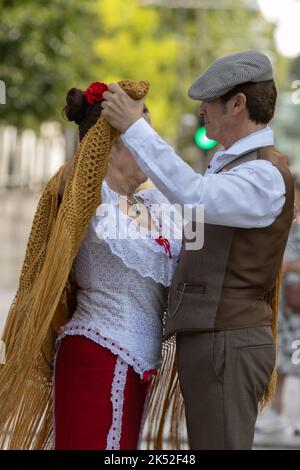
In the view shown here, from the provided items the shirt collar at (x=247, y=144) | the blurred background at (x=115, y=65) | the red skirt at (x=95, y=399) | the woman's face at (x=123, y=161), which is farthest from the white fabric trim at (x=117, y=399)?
the blurred background at (x=115, y=65)

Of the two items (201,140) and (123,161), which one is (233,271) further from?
(201,140)

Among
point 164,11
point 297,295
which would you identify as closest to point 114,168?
point 297,295

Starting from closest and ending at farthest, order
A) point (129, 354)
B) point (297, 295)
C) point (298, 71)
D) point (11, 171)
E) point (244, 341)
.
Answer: point (244, 341)
point (129, 354)
point (297, 295)
point (298, 71)
point (11, 171)

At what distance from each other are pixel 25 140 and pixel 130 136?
110 feet

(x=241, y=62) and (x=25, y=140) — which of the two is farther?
(x=25, y=140)

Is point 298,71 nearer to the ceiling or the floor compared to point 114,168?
nearer to the ceiling

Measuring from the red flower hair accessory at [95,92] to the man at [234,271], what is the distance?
14 cm

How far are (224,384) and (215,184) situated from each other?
0.67 meters

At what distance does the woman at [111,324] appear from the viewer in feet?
11.0

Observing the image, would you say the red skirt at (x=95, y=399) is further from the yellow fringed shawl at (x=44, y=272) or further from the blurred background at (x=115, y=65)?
the blurred background at (x=115, y=65)

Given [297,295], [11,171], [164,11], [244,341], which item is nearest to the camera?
[244,341]

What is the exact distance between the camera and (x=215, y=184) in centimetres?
293

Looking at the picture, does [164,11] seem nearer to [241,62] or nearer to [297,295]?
[297,295]

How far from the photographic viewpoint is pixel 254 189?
2982 mm
